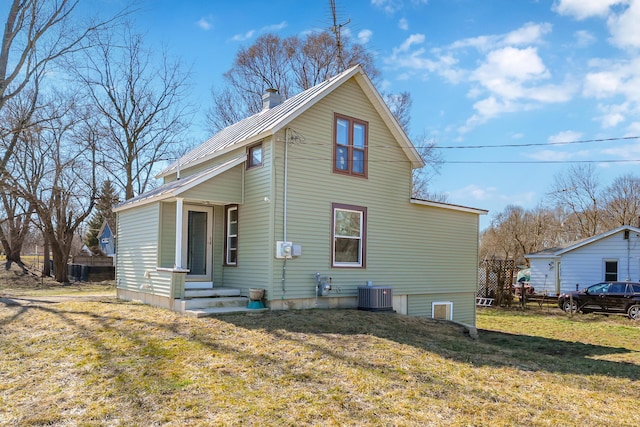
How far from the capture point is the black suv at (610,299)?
19.1m

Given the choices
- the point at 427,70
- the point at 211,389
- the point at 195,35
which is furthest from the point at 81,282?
the point at 211,389

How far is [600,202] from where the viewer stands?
38938 millimetres

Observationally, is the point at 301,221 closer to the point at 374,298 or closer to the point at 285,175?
the point at 285,175

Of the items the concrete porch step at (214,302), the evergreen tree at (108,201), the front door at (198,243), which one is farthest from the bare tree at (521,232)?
the concrete porch step at (214,302)

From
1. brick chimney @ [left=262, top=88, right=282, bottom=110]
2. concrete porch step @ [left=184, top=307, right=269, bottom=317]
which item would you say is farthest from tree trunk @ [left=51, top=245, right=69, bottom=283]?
concrete porch step @ [left=184, top=307, right=269, bottom=317]

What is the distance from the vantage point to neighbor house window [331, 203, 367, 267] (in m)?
12.5

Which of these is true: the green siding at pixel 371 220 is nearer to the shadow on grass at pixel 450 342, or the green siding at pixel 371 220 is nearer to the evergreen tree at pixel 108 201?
the shadow on grass at pixel 450 342

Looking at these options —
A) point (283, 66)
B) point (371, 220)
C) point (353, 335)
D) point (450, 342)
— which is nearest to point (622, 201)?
point (283, 66)

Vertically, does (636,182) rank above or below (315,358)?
above

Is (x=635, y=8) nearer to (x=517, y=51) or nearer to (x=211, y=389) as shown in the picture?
(x=517, y=51)

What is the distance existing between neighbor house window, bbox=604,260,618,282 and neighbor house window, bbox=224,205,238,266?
814 inches

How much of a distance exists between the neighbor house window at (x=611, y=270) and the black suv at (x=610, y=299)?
4.87 m

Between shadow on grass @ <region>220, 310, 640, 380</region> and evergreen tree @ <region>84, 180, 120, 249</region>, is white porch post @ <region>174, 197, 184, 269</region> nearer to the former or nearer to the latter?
shadow on grass @ <region>220, 310, 640, 380</region>

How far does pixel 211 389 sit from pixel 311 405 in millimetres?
1331
